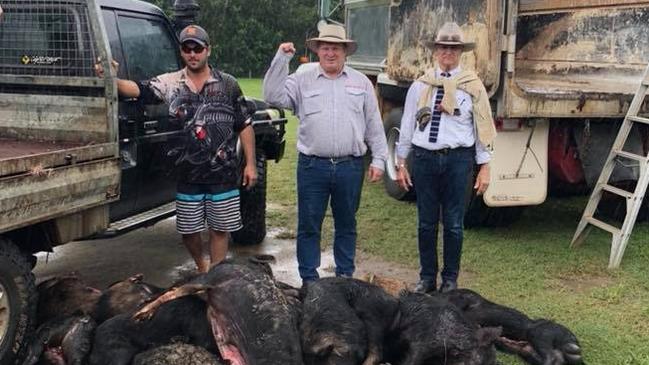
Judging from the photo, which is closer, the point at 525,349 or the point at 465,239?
the point at 525,349

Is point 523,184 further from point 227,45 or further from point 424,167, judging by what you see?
point 227,45

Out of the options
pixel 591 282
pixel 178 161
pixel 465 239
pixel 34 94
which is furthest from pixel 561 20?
pixel 34 94

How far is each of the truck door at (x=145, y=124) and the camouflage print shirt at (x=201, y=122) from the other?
24 centimetres

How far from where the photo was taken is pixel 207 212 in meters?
4.97

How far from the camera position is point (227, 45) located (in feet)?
139

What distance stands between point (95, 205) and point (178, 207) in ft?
2.43

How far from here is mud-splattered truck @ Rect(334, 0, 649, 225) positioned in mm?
6438

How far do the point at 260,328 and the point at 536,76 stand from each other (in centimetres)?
611

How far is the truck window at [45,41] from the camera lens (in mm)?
4871

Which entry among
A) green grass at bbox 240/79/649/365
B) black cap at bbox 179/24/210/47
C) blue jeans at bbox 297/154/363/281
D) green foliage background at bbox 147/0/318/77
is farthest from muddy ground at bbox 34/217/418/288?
green foliage background at bbox 147/0/318/77

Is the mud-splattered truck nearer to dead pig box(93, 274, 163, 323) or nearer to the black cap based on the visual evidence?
the black cap

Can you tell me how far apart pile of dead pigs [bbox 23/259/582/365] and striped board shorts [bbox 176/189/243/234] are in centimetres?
71

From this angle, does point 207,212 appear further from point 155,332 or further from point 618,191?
point 618,191

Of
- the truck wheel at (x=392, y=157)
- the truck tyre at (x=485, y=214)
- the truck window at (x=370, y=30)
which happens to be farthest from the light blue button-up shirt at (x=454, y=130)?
the truck window at (x=370, y=30)
